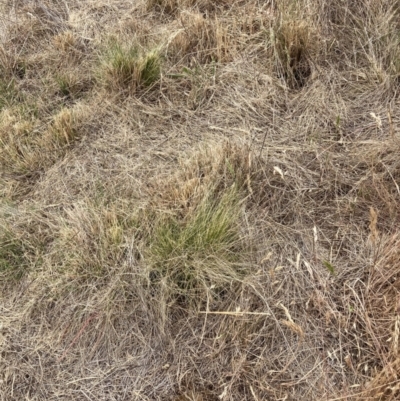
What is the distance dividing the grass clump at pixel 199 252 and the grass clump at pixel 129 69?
1.05 meters

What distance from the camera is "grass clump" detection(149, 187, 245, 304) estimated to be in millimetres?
1832

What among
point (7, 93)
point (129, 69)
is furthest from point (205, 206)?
point (7, 93)

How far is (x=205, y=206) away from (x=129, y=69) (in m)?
1.12

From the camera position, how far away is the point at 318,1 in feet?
9.13

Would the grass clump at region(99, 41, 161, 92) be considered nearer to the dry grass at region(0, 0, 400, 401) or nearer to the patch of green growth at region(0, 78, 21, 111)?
the dry grass at region(0, 0, 400, 401)

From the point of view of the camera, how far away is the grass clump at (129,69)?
264cm

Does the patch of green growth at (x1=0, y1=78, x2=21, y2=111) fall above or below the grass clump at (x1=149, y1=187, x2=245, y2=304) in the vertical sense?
above

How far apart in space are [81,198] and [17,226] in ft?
1.07

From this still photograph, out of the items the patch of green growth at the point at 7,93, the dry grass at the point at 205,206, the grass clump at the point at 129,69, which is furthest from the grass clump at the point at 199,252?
the patch of green growth at the point at 7,93

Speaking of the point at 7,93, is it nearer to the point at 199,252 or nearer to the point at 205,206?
the point at 205,206

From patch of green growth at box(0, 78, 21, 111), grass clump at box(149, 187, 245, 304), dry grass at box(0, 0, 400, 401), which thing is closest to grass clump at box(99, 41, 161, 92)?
dry grass at box(0, 0, 400, 401)

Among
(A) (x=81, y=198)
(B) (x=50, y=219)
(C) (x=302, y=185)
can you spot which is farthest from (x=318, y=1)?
(B) (x=50, y=219)

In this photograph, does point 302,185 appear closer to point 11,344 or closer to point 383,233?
point 383,233

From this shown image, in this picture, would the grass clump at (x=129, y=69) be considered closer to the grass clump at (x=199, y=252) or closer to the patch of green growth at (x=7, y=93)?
the patch of green growth at (x=7, y=93)
